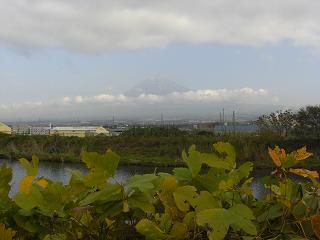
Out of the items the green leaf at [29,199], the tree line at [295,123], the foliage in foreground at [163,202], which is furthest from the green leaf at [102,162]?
the tree line at [295,123]

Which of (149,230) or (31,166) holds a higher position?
(31,166)

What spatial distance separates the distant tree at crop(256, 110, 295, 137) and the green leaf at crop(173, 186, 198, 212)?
123 feet

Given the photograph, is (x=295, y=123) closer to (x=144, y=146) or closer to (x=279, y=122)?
(x=279, y=122)

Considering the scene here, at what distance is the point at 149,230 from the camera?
109 cm

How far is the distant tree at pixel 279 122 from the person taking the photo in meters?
39.2

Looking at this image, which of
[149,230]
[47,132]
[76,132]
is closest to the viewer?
[149,230]

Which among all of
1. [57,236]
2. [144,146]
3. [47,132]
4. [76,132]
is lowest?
[144,146]

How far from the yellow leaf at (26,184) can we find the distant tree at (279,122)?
37440 mm

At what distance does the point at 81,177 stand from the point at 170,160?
1215 inches

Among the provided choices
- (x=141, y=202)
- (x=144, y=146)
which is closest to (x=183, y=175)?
(x=141, y=202)

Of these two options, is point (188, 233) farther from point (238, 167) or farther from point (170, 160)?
point (170, 160)

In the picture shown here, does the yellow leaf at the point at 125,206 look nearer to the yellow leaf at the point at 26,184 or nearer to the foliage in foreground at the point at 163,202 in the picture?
the foliage in foreground at the point at 163,202

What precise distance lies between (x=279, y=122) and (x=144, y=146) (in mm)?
12759

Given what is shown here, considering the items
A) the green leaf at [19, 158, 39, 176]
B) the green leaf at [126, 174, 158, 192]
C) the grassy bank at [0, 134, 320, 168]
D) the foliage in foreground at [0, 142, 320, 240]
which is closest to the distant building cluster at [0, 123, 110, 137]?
the grassy bank at [0, 134, 320, 168]
